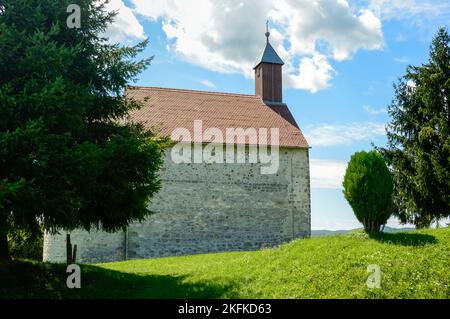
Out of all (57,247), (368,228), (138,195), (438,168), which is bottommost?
(57,247)

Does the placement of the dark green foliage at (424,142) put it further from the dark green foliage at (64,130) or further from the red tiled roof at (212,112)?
the dark green foliage at (64,130)

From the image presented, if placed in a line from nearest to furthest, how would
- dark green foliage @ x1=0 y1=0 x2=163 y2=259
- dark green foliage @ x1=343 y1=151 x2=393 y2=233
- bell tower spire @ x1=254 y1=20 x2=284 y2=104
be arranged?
1. dark green foliage @ x1=0 y1=0 x2=163 y2=259
2. dark green foliage @ x1=343 y1=151 x2=393 y2=233
3. bell tower spire @ x1=254 y1=20 x2=284 y2=104

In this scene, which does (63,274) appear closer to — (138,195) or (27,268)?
(27,268)

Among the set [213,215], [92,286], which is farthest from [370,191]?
[213,215]

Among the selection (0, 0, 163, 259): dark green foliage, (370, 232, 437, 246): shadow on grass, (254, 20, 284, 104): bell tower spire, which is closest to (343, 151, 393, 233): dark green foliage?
(370, 232, 437, 246): shadow on grass

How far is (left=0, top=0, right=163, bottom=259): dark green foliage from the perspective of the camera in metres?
8.80

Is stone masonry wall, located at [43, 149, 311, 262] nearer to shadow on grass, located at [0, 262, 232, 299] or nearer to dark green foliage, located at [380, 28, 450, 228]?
dark green foliage, located at [380, 28, 450, 228]

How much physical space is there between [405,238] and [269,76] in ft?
54.7

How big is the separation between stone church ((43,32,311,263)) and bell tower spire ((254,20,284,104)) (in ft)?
8.03

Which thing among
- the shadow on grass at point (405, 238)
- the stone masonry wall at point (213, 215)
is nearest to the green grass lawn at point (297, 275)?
the shadow on grass at point (405, 238)

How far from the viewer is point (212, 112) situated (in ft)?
76.2
